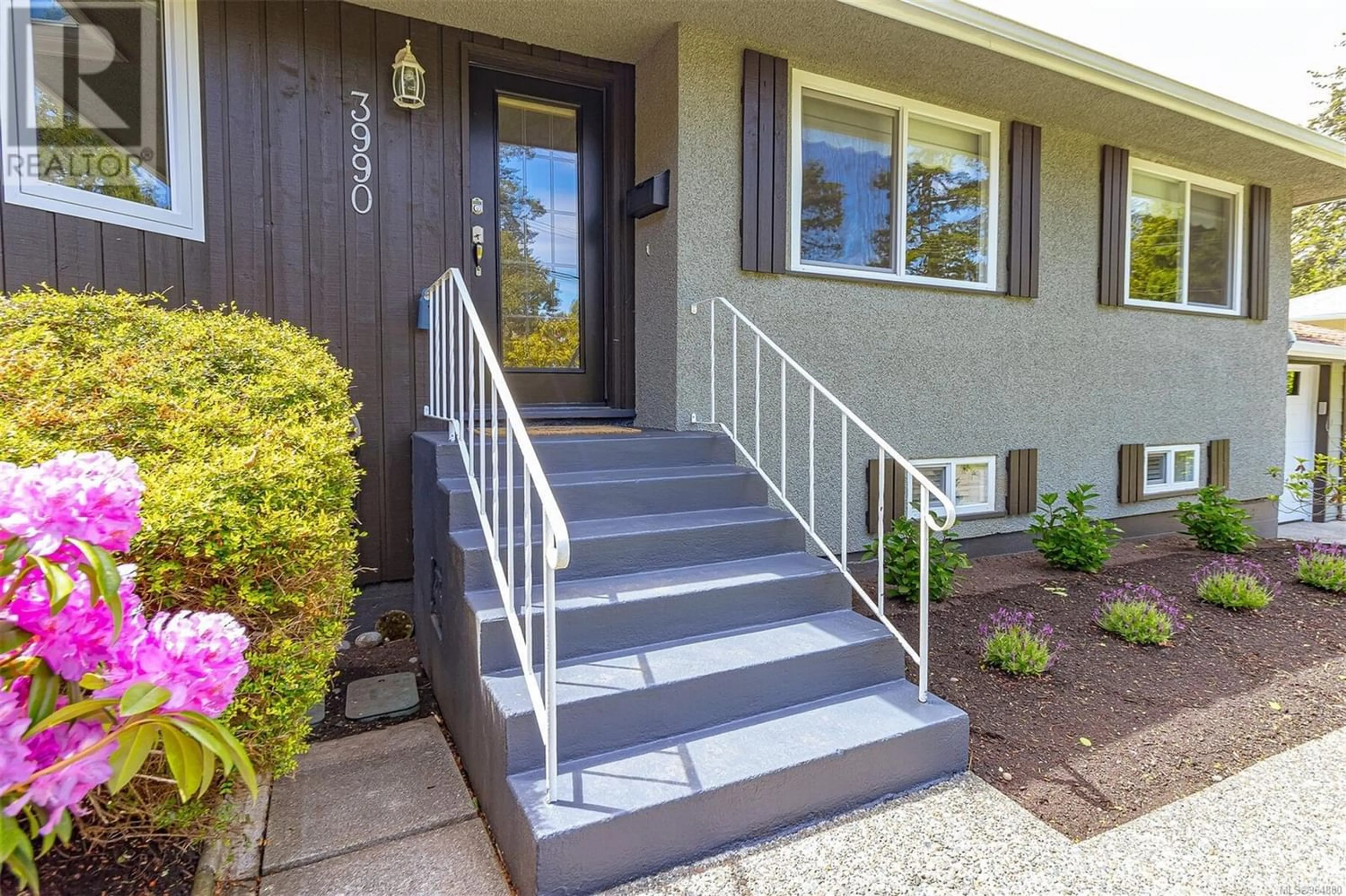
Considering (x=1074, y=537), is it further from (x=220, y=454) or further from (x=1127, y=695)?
(x=220, y=454)

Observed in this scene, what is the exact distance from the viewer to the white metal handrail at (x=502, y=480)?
1711 mm

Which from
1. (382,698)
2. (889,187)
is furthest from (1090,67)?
(382,698)

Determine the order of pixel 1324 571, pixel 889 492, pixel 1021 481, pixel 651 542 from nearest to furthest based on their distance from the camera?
pixel 651 542, pixel 889 492, pixel 1324 571, pixel 1021 481

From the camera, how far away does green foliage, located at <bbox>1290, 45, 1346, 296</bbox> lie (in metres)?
14.3

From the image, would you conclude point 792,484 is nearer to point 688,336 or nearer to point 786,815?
point 688,336

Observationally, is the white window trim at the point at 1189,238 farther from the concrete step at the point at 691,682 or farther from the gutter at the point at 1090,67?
the concrete step at the point at 691,682

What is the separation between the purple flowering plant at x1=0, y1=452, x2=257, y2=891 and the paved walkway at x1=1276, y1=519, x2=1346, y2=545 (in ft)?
27.9

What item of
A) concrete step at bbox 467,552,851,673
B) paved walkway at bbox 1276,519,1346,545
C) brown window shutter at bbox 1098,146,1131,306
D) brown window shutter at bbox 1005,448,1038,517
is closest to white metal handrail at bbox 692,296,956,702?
concrete step at bbox 467,552,851,673

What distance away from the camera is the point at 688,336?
370 centimetres

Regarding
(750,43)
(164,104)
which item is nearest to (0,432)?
(164,104)

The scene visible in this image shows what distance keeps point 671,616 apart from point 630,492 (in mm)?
686

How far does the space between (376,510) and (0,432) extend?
1.90 meters

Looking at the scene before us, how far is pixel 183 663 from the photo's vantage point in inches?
43.2

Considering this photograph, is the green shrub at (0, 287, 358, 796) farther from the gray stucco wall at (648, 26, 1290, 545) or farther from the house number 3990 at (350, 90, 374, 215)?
the gray stucco wall at (648, 26, 1290, 545)
